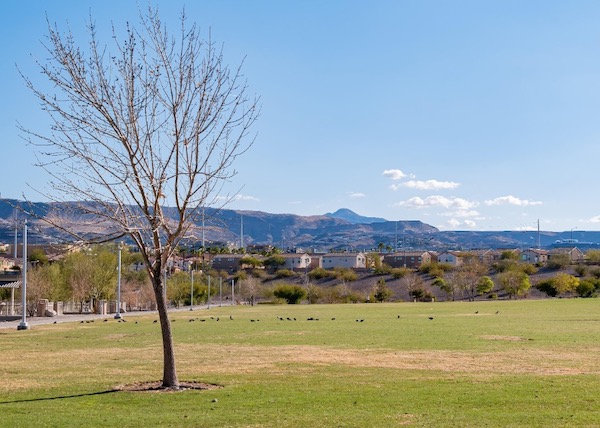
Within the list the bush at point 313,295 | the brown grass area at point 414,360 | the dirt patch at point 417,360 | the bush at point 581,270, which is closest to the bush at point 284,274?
the bush at point 313,295

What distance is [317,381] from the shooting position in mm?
20062

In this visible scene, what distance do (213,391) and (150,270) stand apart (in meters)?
3.10

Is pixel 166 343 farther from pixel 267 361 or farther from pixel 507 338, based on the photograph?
pixel 507 338

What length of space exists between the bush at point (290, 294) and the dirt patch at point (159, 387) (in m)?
103

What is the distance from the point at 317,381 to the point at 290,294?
103009mm

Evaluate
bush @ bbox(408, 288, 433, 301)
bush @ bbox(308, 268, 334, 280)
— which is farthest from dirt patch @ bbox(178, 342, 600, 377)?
bush @ bbox(308, 268, 334, 280)

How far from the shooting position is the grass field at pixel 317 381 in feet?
48.5

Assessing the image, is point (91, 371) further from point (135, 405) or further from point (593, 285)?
point (593, 285)

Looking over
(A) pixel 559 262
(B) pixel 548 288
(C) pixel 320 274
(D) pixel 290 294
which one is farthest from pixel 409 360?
(C) pixel 320 274

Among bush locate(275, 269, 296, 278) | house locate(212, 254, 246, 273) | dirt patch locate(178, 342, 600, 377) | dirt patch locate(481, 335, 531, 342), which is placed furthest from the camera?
house locate(212, 254, 246, 273)

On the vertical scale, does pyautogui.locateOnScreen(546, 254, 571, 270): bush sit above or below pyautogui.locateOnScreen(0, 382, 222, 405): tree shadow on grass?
above

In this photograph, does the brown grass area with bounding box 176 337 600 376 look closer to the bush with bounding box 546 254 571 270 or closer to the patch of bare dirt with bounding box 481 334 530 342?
the patch of bare dirt with bounding box 481 334 530 342

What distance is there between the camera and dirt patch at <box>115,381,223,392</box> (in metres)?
18.5

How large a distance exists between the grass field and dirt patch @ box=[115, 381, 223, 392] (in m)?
0.33
